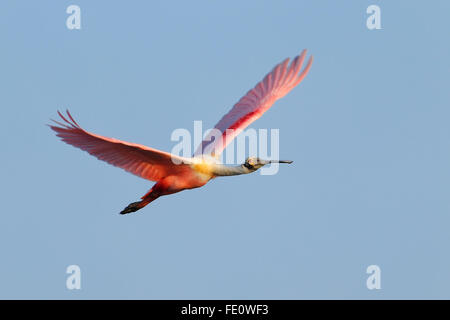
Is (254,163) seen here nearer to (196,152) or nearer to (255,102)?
(196,152)

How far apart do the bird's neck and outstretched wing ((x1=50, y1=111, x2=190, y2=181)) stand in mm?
400

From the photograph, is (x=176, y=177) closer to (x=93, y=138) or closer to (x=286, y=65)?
(x=93, y=138)

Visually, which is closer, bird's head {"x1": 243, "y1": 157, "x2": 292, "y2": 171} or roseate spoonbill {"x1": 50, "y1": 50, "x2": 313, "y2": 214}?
roseate spoonbill {"x1": 50, "y1": 50, "x2": 313, "y2": 214}

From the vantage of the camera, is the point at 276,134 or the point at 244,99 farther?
the point at 244,99

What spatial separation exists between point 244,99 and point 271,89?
42 centimetres

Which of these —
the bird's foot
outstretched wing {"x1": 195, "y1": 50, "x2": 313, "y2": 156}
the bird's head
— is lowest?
the bird's foot

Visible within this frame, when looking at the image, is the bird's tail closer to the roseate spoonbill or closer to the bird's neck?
the roseate spoonbill

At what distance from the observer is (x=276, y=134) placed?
11.7 m

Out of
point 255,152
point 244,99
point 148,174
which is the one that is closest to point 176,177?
point 148,174

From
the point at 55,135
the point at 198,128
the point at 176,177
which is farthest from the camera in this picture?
the point at 198,128

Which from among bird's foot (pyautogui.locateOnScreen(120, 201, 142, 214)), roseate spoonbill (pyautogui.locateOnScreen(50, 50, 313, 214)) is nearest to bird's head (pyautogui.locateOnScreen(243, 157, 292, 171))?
roseate spoonbill (pyautogui.locateOnScreen(50, 50, 313, 214))

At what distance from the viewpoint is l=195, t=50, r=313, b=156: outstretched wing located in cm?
1209

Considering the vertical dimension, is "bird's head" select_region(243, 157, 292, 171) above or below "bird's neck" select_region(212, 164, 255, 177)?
above

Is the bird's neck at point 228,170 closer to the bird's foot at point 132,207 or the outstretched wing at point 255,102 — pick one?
the outstretched wing at point 255,102
